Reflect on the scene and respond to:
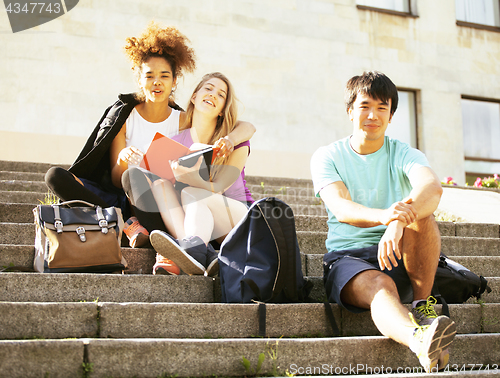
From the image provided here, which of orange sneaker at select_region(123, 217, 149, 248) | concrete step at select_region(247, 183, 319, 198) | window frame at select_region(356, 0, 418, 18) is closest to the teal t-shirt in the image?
orange sneaker at select_region(123, 217, 149, 248)

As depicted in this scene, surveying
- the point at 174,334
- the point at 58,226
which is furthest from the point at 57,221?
the point at 174,334

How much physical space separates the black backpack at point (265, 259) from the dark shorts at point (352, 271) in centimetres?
18

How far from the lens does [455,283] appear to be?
2.58 meters

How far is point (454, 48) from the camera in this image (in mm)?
9375

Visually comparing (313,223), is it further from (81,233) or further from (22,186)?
(22,186)

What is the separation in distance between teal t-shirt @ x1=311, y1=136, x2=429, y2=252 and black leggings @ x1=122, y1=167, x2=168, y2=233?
3.28 ft

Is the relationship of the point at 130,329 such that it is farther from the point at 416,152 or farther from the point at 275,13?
the point at 275,13

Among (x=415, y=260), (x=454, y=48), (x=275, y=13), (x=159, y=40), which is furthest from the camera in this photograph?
(x=454, y=48)

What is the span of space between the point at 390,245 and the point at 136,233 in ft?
5.05

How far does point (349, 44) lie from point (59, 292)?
7744 mm

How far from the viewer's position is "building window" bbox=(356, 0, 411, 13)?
30.2 feet

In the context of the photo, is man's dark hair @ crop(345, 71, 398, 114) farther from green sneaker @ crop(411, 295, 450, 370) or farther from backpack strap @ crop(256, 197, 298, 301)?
green sneaker @ crop(411, 295, 450, 370)

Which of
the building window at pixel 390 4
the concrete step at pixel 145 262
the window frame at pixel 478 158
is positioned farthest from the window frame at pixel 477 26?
the concrete step at pixel 145 262

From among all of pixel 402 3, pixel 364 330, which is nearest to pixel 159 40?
pixel 364 330
